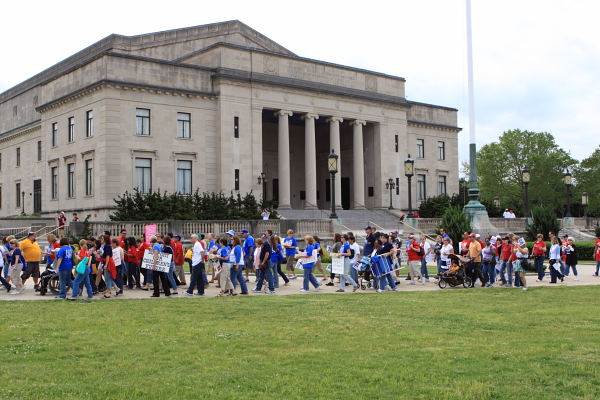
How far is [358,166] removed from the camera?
180 ft

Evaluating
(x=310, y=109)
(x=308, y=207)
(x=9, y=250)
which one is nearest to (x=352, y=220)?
(x=308, y=207)

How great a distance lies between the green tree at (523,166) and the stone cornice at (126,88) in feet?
181

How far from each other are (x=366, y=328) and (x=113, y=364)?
16.7ft

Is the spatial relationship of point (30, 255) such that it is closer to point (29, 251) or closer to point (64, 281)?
point (29, 251)

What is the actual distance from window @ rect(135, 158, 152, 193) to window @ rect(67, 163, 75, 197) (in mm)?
5978

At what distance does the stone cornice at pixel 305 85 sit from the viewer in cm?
4647

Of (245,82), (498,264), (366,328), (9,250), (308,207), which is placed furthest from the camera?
(308,207)

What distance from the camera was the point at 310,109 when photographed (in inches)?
2009

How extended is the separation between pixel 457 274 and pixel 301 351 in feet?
40.0

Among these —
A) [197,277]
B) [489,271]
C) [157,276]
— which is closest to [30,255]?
[157,276]

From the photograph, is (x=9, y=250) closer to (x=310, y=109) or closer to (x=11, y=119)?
(x=310, y=109)

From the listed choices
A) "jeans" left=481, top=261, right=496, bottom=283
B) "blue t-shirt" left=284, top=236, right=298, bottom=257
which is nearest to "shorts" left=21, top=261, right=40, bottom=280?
"blue t-shirt" left=284, top=236, right=298, bottom=257

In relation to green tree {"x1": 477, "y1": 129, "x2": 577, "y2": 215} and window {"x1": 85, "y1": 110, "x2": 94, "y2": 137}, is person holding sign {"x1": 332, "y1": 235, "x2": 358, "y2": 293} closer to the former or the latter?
window {"x1": 85, "y1": 110, "x2": 94, "y2": 137}

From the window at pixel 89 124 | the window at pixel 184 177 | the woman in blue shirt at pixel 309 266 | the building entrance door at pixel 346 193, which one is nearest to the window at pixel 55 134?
the window at pixel 89 124
